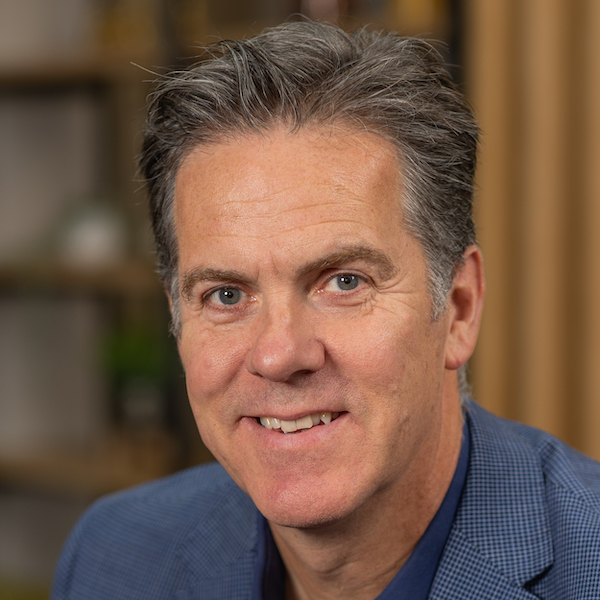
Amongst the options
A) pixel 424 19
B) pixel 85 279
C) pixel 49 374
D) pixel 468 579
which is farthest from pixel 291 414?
pixel 49 374

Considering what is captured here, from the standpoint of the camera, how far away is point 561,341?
90.2 inches

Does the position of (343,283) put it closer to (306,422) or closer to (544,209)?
(306,422)

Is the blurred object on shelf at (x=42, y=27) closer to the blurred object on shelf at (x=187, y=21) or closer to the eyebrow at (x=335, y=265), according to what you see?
the blurred object on shelf at (x=187, y=21)

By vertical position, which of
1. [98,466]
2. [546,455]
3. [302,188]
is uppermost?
[302,188]

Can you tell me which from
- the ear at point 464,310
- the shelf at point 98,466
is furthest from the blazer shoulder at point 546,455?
the shelf at point 98,466

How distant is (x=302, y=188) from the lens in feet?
3.42

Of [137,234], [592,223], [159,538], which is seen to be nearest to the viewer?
[159,538]

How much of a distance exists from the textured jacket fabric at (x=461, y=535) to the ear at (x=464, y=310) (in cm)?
16

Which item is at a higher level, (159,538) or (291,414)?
(291,414)

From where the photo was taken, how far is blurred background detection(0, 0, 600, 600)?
7.30ft

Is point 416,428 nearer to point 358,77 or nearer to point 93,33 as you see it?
point 358,77

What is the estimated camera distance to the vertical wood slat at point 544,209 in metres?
2.21

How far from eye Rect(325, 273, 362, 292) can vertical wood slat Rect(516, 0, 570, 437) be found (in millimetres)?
1324

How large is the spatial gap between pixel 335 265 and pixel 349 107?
23 cm
